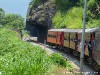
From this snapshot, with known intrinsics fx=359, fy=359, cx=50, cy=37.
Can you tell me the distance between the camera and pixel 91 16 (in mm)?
59719

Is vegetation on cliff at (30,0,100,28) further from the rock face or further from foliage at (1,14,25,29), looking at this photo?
foliage at (1,14,25,29)

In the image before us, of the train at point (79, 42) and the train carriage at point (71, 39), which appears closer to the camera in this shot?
the train at point (79, 42)

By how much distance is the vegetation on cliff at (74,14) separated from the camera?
5912 centimetres

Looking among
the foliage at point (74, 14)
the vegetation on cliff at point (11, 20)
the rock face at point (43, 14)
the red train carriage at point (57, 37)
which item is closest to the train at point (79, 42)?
the red train carriage at point (57, 37)

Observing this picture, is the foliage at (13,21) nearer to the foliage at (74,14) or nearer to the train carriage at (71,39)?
the foliage at (74,14)

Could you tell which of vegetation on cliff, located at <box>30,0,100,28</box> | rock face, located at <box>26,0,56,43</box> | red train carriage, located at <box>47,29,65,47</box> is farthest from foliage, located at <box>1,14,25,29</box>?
red train carriage, located at <box>47,29,65,47</box>

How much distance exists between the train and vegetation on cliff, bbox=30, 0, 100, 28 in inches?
271

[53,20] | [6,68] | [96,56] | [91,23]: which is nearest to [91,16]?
[91,23]

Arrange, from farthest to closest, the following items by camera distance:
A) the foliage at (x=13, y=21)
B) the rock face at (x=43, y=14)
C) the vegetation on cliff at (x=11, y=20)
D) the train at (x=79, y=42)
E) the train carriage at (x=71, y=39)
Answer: the vegetation on cliff at (x=11, y=20) < the foliage at (x=13, y=21) < the rock face at (x=43, y=14) < the train carriage at (x=71, y=39) < the train at (x=79, y=42)

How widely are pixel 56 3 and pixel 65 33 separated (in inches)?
1298

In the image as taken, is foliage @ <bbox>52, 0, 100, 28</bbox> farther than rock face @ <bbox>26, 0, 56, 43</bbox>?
No

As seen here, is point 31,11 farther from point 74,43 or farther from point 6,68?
point 6,68

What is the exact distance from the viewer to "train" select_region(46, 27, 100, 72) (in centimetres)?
2357

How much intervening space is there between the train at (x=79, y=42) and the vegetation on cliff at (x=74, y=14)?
6894 mm
